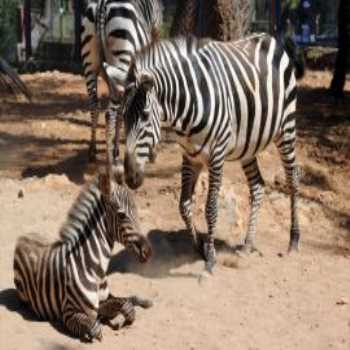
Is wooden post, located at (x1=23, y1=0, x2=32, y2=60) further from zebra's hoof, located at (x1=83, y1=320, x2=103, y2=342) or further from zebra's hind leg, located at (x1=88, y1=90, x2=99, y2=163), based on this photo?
zebra's hoof, located at (x1=83, y1=320, x2=103, y2=342)

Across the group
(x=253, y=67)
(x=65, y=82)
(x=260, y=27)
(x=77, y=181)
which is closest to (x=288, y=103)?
(x=253, y=67)

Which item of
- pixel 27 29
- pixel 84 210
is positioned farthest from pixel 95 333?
pixel 27 29

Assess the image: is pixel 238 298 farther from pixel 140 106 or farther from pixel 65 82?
pixel 65 82

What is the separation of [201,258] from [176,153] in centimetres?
340

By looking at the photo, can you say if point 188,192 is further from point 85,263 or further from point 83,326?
point 83,326

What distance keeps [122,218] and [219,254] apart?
7.10 ft

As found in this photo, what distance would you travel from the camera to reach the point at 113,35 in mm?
8914

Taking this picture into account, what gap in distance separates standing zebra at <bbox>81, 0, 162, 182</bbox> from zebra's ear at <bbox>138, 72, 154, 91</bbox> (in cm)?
211

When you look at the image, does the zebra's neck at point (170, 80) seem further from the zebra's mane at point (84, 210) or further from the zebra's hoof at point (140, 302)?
the zebra's hoof at point (140, 302)

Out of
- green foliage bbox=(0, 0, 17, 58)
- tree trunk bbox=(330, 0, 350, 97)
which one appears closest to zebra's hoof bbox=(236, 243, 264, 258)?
tree trunk bbox=(330, 0, 350, 97)

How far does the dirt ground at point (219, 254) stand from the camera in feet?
17.7

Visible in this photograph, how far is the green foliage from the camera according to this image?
19.5 metres

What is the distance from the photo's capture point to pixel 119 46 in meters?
8.82

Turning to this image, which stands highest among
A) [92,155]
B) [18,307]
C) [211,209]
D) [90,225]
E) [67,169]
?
[90,225]
